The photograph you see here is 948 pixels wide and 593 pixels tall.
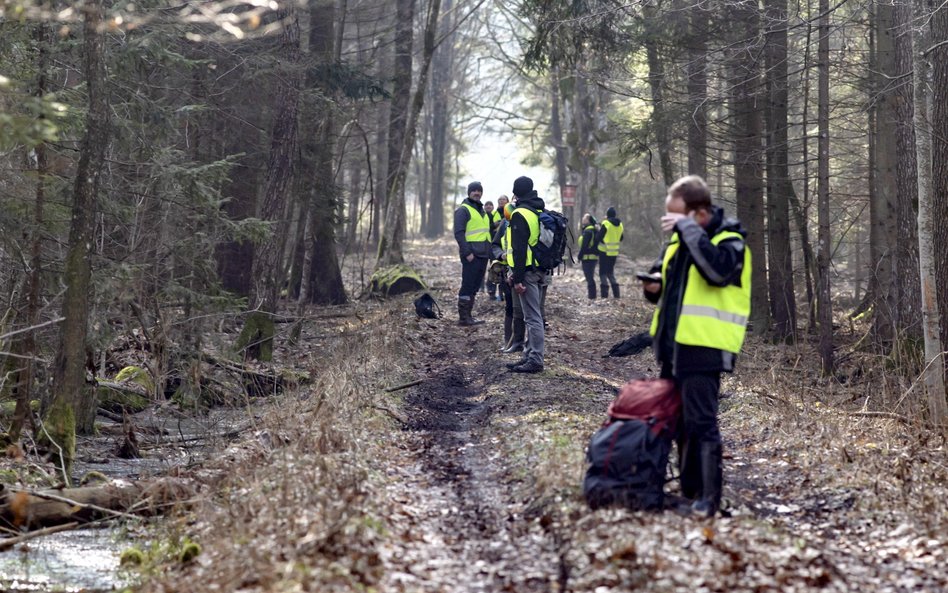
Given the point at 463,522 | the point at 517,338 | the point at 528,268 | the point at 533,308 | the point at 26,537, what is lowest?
the point at 26,537

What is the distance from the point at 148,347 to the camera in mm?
14211

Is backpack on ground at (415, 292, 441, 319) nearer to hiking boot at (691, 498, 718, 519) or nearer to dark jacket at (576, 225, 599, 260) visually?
dark jacket at (576, 225, 599, 260)

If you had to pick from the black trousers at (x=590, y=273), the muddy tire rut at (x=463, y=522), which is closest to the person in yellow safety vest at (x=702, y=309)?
the muddy tire rut at (x=463, y=522)

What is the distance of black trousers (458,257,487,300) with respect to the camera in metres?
17.5

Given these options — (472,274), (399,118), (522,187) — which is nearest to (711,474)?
(522,187)

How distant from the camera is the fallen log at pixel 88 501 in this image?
7.45 metres

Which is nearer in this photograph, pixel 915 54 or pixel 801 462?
pixel 801 462

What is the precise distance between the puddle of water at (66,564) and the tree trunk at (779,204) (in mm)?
12317

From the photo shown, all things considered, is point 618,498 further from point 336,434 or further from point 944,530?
point 336,434

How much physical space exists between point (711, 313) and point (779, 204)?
1310cm

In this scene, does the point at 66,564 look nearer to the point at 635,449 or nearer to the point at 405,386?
the point at 635,449

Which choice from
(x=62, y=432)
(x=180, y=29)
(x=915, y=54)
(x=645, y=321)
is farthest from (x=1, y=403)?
(x=645, y=321)

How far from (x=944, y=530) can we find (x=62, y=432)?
7725 mm

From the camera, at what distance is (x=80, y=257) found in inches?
376
